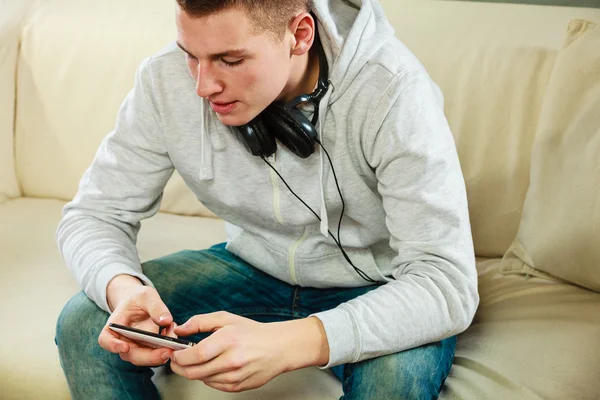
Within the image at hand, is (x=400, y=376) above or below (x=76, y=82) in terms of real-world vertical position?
below

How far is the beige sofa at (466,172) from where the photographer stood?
1.28 m

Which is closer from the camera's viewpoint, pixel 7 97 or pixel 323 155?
pixel 323 155

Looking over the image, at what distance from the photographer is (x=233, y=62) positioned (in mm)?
1143

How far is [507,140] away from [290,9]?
60 centimetres

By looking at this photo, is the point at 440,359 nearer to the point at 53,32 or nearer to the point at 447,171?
the point at 447,171

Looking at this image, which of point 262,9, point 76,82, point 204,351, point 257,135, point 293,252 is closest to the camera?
point 204,351

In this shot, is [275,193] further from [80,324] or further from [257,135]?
[80,324]

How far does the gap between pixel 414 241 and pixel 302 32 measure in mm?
374

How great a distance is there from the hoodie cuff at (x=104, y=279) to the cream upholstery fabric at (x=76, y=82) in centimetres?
60

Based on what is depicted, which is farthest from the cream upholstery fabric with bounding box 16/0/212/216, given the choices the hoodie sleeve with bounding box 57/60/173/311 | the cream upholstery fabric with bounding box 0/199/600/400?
the hoodie sleeve with bounding box 57/60/173/311

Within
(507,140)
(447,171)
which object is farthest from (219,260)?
(507,140)

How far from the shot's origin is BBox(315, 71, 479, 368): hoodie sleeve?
1086mm

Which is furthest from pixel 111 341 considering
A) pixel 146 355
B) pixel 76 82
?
pixel 76 82

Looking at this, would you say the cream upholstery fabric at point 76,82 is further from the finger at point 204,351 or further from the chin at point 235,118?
the finger at point 204,351
